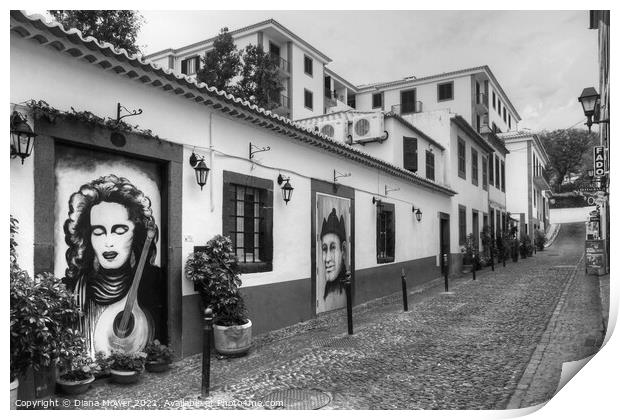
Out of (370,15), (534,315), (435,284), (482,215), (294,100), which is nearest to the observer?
(370,15)

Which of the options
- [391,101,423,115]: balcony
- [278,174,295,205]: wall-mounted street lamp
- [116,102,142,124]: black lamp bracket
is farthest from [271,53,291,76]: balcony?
[391,101,423,115]: balcony

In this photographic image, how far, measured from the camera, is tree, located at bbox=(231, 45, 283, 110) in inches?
333

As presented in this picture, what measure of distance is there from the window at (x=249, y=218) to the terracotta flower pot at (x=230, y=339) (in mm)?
1115

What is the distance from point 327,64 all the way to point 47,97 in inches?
148

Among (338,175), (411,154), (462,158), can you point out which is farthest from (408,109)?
(338,175)

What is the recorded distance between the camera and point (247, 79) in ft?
31.5

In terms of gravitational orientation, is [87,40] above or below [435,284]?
above

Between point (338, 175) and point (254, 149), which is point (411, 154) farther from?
point (254, 149)

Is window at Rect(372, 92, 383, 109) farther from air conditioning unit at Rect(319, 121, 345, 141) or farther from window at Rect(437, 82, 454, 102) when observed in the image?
window at Rect(437, 82, 454, 102)

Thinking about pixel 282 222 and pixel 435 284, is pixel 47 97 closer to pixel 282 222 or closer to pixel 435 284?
pixel 282 222

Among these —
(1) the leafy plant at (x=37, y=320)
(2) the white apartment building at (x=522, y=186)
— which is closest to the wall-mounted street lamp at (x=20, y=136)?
(1) the leafy plant at (x=37, y=320)

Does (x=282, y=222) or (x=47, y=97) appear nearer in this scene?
(x=47, y=97)

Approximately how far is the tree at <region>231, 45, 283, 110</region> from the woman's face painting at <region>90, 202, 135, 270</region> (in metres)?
3.68

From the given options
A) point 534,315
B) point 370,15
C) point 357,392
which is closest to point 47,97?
point 370,15
